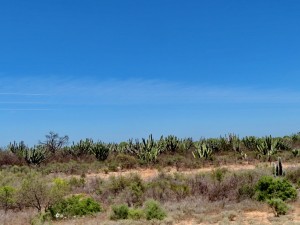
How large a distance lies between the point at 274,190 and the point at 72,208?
20.7 ft

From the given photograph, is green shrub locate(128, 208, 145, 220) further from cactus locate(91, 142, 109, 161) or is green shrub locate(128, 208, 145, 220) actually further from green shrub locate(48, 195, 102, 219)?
cactus locate(91, 142, 109, 161)

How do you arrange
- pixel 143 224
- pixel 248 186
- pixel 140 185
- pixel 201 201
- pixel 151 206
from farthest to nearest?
pixel 140 185 < pixel 248 186 < pixel 201 201 < pixel 151 206 < pixel 143 224

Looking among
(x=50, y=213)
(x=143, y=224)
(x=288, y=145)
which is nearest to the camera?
(x=143, y=224)

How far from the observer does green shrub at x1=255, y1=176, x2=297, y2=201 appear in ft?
44.3

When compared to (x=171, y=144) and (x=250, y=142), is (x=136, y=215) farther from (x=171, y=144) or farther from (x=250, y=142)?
(x=250, y=142)

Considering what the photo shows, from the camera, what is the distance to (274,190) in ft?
44.8

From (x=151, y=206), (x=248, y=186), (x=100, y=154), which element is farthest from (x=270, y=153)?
(x=151, y=206)

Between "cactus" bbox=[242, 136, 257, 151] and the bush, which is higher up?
"cactus" bbox=[242, 136, 257, 151]

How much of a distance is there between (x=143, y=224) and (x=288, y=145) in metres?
27.9

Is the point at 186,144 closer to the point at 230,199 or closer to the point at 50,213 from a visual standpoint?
the point at 230,199

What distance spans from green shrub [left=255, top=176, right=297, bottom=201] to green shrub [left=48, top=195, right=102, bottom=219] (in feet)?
17.2

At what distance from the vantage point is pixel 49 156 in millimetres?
32812

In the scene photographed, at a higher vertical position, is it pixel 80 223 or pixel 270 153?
pixel 270 153

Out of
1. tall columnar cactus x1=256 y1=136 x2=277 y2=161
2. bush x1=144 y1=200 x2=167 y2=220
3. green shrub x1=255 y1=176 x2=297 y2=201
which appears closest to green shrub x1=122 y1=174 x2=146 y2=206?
bush x1=144 y1=200 x2=167 y2=220
